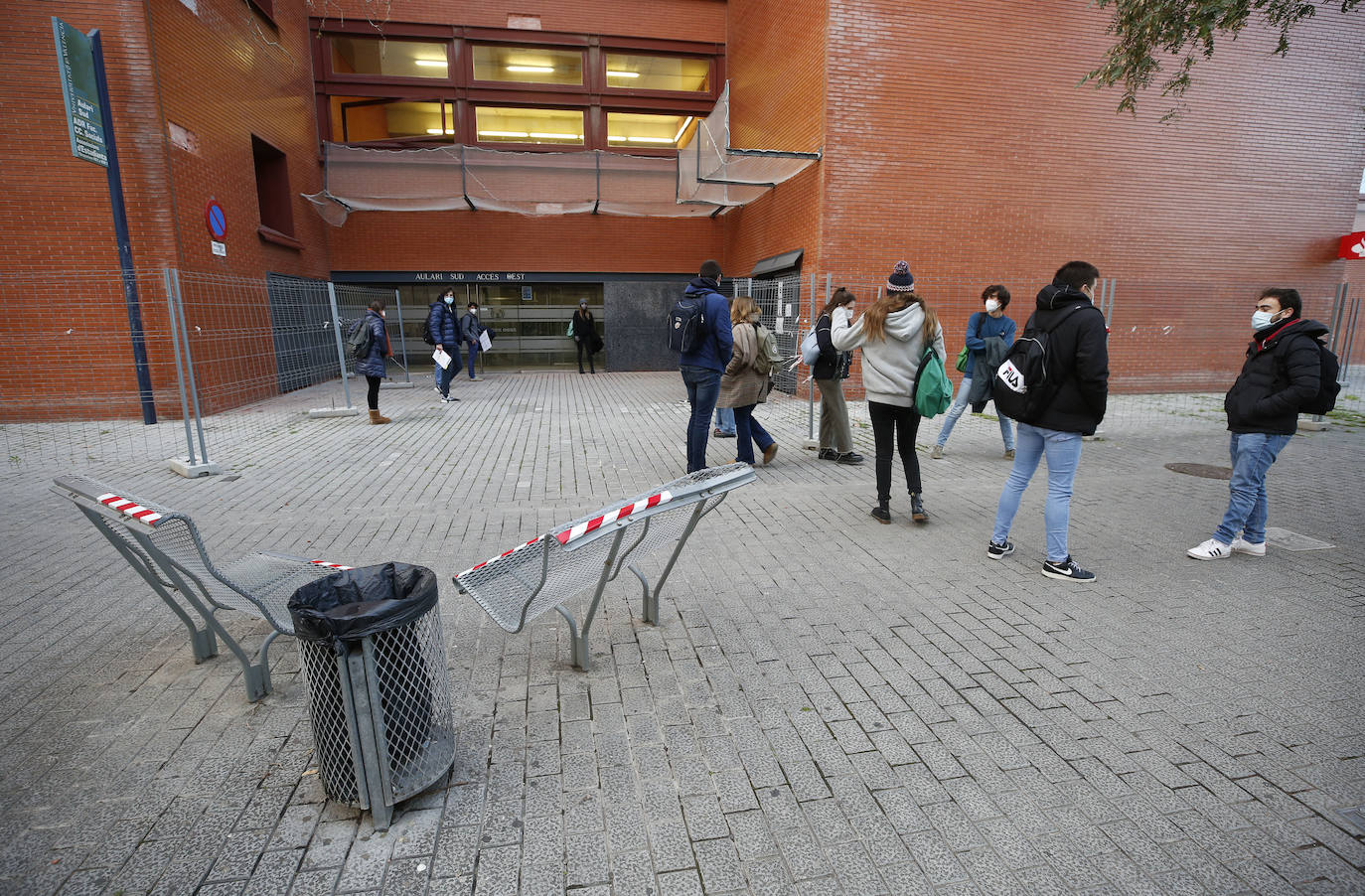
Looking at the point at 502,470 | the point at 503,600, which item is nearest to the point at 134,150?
the point at 502,470

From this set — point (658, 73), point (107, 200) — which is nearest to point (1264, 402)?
point (107, 200)

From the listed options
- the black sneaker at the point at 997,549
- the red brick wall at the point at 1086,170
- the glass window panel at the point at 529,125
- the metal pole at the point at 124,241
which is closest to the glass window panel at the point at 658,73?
the glass window panel at the point at 529,125

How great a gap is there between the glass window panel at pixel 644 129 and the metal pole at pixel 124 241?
11.5m

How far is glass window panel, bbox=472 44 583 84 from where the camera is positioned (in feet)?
58.1

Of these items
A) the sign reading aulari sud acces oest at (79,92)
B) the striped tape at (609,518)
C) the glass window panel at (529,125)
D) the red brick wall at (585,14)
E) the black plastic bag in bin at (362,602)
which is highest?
the red brick wall at (585,14)

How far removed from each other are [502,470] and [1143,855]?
640cm

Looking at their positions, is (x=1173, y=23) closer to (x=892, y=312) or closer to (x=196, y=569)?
(x=892, y=312)

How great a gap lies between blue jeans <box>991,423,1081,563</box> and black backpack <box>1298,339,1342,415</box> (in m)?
1.52

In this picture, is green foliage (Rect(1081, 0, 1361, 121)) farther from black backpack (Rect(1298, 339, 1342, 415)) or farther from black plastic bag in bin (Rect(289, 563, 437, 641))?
black plastic bag in bin (Rect(289, 563, 437, 641))

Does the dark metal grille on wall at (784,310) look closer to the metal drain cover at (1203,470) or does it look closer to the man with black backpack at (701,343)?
the man with black backpack at (701,343)

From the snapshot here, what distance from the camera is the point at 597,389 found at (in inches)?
581

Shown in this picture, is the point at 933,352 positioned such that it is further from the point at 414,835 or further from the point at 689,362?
the point at 414,835

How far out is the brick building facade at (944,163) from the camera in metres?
9.97

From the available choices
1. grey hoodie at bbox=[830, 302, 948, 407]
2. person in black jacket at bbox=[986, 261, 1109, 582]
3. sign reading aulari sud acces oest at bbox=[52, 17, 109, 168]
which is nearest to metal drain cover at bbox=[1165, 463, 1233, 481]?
person in black jacket at bbox=[986, 261, 1109, 582]
